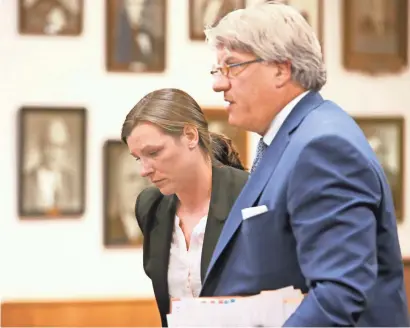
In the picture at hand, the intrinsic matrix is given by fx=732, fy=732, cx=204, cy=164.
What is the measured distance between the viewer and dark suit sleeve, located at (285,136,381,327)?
4.21ft

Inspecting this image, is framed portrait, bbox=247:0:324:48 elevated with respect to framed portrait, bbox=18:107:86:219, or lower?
elevated

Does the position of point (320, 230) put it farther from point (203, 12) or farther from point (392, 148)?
point (392, 148)

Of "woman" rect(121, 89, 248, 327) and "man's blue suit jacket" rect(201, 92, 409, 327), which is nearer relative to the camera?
"man's blue suit jacket" rect(201, 92, 409, 327)

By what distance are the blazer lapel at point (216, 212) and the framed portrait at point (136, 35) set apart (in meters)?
1.68

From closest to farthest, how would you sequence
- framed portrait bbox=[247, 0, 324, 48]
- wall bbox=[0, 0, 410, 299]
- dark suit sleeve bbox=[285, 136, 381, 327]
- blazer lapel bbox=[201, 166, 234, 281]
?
dark suit sleeve bbox=[285, 136, 381, 327] → blazer lapel bbox=[201, 166, 234, 281] → wall bbox=[0, 0, 410, 299] → framed portrait bbox=[247, 0, 324, 48]

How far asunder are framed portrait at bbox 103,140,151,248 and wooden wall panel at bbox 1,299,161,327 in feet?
1.03

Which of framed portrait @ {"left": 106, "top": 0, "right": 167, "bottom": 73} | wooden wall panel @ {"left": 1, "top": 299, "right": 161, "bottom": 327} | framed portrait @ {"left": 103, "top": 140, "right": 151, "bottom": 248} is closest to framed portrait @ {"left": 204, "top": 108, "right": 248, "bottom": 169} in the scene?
framed portrait @ {"left": 106, "top": 0, "right": 167, "bottom": 73}

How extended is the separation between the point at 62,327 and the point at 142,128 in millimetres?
1984

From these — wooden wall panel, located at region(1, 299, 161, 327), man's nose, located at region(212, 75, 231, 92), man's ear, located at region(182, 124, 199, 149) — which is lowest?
wooden wall panel, located at region(1, 299, 161, 327)

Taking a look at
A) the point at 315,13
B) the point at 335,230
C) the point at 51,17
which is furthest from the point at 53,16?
the point at 335,230

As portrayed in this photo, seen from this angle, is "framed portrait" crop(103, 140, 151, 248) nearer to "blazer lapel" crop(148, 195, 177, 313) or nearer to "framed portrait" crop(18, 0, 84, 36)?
"framed portrait" crop(18, 0, 84, 36)

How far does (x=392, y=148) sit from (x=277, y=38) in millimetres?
2797

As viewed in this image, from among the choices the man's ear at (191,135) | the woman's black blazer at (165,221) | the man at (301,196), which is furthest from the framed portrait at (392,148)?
the man at (301,196)

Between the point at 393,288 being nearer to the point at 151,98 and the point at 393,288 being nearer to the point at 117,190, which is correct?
the point at 151,98
